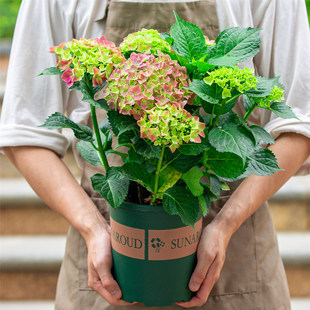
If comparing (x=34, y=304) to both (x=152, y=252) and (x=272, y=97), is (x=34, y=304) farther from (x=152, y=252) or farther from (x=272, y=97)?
(x=272, y=97)

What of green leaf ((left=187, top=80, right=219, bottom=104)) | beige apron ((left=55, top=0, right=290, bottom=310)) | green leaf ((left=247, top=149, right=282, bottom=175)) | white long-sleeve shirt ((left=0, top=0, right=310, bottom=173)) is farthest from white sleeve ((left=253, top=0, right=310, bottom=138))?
green leaf ((left=187, top=80, right=219, bottom=104))

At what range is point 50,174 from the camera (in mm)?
876

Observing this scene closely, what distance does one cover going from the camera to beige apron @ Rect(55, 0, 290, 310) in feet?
3.06

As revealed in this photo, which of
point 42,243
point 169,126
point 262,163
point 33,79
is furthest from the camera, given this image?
point 42,243

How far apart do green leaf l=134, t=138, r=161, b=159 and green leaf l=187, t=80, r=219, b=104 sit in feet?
0.33

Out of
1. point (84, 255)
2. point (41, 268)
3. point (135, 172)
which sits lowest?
point (41, 268)

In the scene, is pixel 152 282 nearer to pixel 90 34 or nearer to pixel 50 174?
pixel 50 174

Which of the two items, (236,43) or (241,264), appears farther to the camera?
(241,264)

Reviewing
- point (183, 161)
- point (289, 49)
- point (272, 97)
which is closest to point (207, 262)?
point (183, 161)

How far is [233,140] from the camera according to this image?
585 millimetres

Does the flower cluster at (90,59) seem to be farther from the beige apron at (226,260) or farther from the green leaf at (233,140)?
the beige apron at (226,260)

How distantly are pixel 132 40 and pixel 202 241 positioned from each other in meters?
0.38

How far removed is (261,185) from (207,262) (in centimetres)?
21

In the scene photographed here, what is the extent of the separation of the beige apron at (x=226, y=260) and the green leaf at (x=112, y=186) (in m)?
0.24
